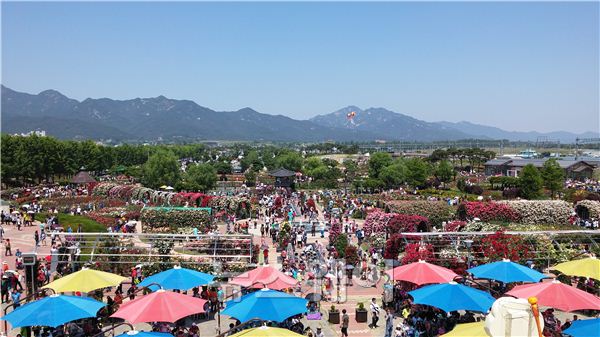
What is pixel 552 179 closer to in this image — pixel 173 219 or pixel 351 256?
pixel 351 256

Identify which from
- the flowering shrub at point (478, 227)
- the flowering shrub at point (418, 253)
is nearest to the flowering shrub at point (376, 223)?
the flowering shrub at point (478, 227)

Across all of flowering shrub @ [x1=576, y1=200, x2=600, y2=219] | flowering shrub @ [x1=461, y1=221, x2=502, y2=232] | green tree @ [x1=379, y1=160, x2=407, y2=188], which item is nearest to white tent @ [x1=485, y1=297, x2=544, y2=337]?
flowering shrub @ [x1=461, y1=221, x2=502, y2=232]

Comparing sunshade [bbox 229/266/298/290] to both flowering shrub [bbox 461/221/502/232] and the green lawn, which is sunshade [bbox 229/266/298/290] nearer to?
flowering shrub [bbox 461/221/502/232]

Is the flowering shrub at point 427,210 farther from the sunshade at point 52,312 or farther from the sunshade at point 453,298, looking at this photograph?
the sunshade at point 52,312

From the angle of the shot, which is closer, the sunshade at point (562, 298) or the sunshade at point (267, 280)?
the sunshade at point (562, 298)

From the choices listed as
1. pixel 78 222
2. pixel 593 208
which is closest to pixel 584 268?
pixel 593 208

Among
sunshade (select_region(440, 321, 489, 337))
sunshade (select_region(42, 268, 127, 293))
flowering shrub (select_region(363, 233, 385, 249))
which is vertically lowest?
flowering shrub (select_region(363, 233, 385, 249))
